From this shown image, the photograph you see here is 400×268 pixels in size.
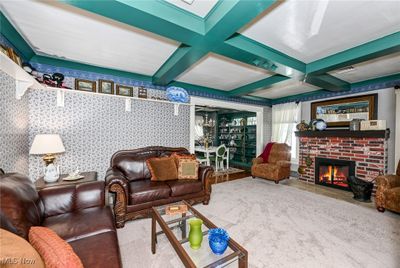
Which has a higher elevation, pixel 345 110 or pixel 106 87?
pixel 106 87

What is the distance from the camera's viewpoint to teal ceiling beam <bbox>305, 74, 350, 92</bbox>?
3.17 m

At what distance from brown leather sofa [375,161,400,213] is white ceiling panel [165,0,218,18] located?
344 cm

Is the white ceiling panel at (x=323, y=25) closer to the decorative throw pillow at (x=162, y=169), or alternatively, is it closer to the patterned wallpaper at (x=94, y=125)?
the decorative throw pillow at (x=162, y=169)

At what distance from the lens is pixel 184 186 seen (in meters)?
2.73

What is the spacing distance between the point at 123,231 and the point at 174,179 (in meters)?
1.03

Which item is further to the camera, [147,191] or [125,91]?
[125,91]

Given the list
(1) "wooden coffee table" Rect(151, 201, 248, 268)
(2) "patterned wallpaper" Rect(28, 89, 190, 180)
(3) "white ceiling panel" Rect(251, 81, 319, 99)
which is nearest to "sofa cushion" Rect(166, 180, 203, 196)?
(1) "wooden coffee table" Rect(151, 201, 248, 268)

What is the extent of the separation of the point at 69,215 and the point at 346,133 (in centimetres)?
509

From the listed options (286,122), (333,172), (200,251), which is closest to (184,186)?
(200,251)

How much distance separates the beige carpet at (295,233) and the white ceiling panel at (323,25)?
2.37 meters

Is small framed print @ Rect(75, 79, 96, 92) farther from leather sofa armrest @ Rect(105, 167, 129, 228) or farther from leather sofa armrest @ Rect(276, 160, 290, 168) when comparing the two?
leather sofa armrest @ Rect(276, 160, 290, 168)

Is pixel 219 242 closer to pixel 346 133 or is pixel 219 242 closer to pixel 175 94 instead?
pixel 175 94

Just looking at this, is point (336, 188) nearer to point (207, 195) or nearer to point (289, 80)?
point (289, 80)

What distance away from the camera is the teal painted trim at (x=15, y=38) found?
181 centimetres
